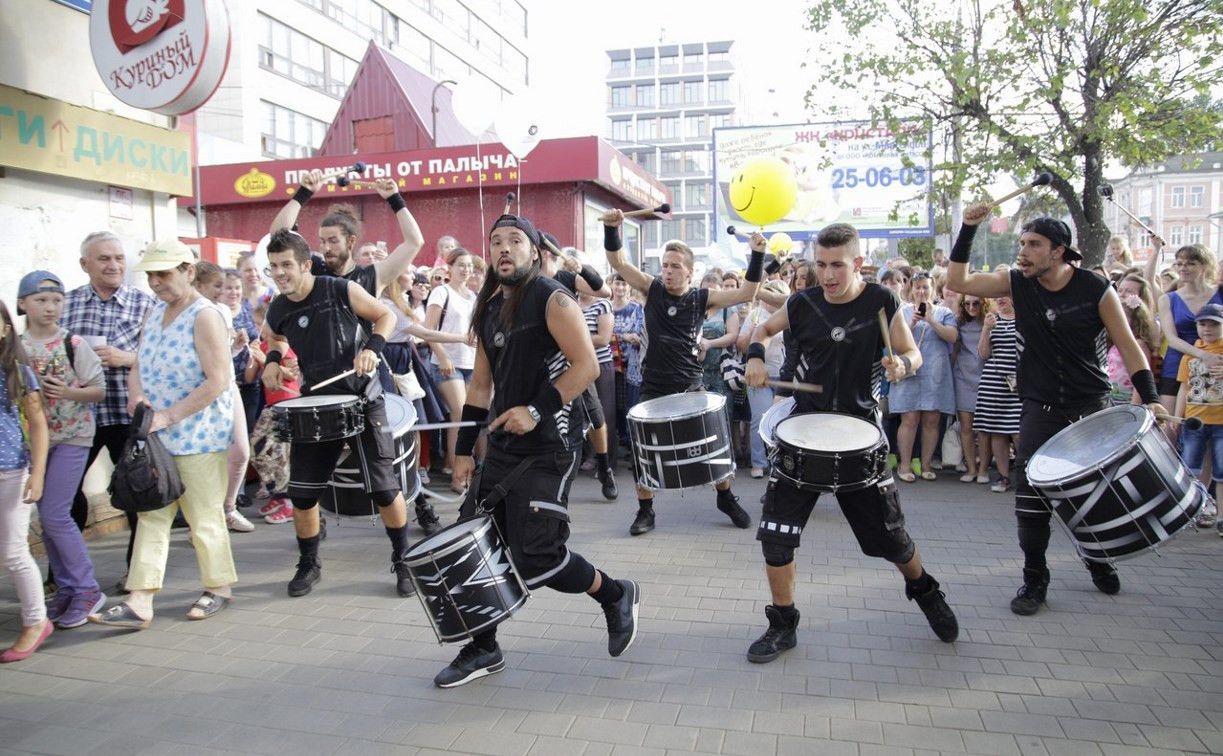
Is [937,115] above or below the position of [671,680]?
above

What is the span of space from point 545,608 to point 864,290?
7.98 feet

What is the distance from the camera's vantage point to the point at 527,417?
339cm

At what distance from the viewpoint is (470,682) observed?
3.67 meters

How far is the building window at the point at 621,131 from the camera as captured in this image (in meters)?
95.9

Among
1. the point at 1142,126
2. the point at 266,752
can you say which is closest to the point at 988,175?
the point at 1142,126

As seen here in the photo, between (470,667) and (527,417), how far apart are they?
1.22 metres

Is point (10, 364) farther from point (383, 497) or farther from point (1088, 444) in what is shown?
point (1088, 444)

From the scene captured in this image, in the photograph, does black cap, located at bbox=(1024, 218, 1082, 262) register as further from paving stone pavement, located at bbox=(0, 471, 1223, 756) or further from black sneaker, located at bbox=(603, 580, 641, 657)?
black sneaker, located at bbox=(603, 580, 641, 657)

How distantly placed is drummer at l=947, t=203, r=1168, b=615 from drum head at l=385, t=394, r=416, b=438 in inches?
129

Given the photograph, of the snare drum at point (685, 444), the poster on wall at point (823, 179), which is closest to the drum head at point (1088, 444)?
the snare drum at point (685, 444)

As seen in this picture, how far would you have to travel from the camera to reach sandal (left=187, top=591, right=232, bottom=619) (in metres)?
4.51

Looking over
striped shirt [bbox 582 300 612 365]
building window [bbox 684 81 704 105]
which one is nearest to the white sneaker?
striped shirt [bbox 582 300 612 365]

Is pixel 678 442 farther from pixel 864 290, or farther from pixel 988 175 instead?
pixel 988 175

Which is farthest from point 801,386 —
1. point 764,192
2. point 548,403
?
point 764,192
